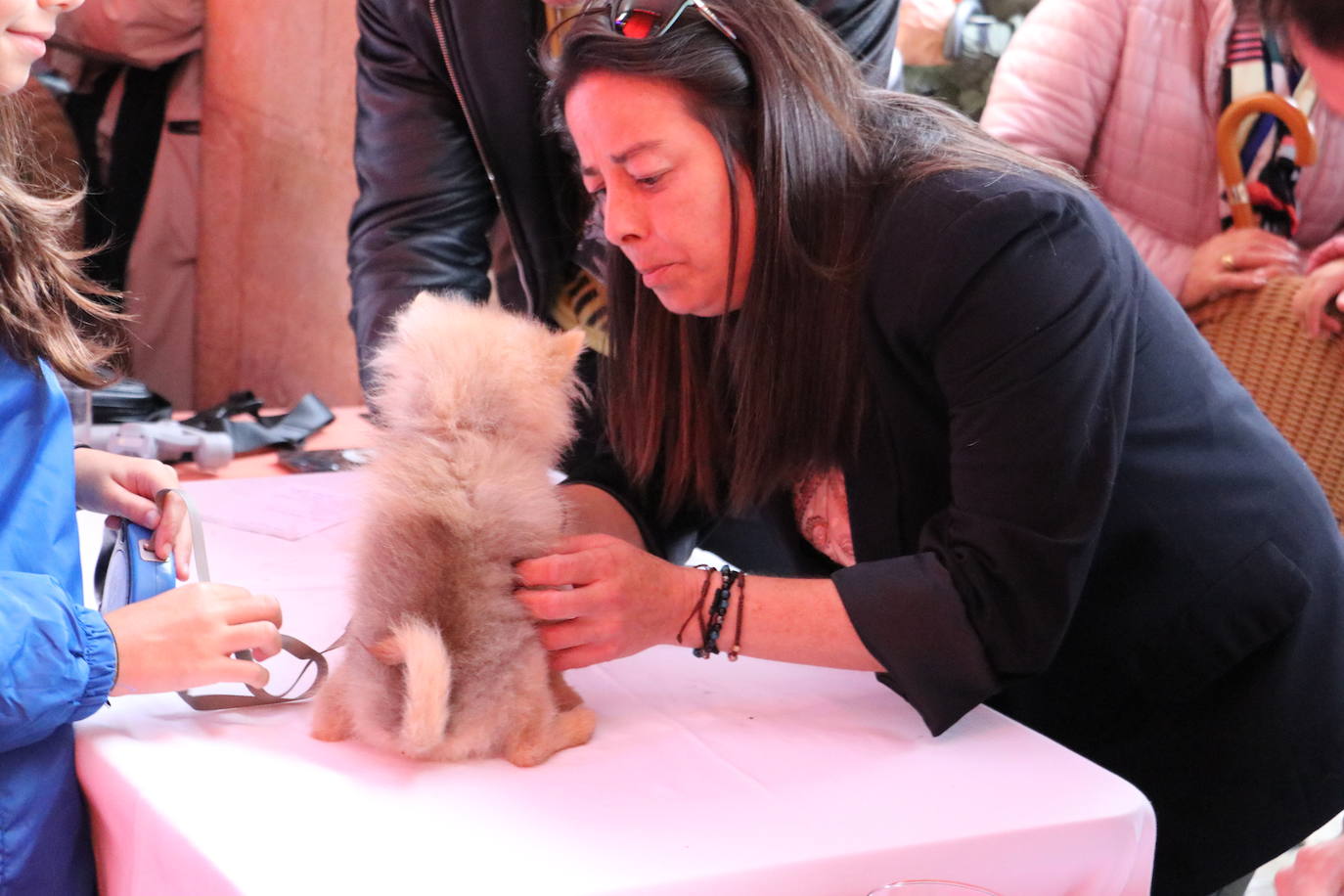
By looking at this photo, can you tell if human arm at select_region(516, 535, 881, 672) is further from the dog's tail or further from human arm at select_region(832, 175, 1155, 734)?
the dog's tail

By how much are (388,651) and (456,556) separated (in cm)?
10

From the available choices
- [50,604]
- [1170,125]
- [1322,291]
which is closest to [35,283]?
[50,604]

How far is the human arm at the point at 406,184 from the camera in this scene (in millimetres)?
2098

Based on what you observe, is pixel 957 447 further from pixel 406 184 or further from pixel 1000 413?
pixel 406 184

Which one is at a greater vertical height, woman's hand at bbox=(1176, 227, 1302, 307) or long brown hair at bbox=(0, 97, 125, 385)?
long brown hair at bbox=(0, 97, 125, 385)

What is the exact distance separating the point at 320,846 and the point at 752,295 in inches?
27.8

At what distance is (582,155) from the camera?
141 cm

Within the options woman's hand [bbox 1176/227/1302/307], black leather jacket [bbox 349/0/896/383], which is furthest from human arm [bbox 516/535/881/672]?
woman's hand [bbox 1176/227/1302/307]

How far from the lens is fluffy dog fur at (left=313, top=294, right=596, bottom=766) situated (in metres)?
1.12

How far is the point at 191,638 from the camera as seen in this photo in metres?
1.17

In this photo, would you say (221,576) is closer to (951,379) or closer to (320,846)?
(320,846)

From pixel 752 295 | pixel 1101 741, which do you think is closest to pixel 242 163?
pixel 752 295

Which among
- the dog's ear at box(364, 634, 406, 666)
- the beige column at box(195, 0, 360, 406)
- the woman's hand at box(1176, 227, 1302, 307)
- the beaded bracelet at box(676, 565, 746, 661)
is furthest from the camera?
the beige column at box(195, 0, 360, 406)

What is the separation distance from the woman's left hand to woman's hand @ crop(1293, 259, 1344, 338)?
6.61ft
